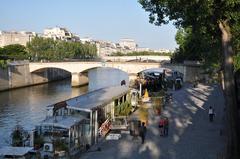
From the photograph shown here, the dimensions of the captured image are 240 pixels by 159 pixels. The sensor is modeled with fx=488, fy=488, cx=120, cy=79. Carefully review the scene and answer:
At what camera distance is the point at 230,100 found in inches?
602

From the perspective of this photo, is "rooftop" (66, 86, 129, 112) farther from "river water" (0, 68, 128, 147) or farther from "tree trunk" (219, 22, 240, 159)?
"tree trunk" (219, 22, 240, 159)

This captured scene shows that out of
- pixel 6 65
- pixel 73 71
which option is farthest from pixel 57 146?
pixel 73 71

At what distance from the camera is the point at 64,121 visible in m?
20.2

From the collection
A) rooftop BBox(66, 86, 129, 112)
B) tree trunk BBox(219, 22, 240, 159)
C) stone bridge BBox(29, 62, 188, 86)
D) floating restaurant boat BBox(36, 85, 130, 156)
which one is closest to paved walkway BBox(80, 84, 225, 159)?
floating restaurant boat BBox(36, 85, 130, 156)

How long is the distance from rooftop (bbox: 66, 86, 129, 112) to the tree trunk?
311 inches

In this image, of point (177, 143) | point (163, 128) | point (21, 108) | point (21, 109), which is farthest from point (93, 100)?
point (21, 108)

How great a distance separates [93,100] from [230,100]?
10.9 m

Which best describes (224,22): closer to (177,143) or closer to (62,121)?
(177,143)

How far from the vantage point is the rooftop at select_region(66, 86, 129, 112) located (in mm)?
22384

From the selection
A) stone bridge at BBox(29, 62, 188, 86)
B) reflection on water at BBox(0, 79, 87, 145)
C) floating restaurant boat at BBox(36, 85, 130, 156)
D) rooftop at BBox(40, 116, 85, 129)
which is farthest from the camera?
stone bridge at BBox(29, 62, 188, 86)

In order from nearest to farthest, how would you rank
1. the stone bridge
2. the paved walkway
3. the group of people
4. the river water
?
the paved walkway, the group of people, the river water, the stone bridge

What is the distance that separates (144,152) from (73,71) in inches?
2122

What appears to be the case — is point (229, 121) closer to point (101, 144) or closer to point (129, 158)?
point (129, 158)

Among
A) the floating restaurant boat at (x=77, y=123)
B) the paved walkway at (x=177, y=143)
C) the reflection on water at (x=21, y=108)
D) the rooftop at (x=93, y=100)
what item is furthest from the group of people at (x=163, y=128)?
the reflection on water at (x=21, y=108)
